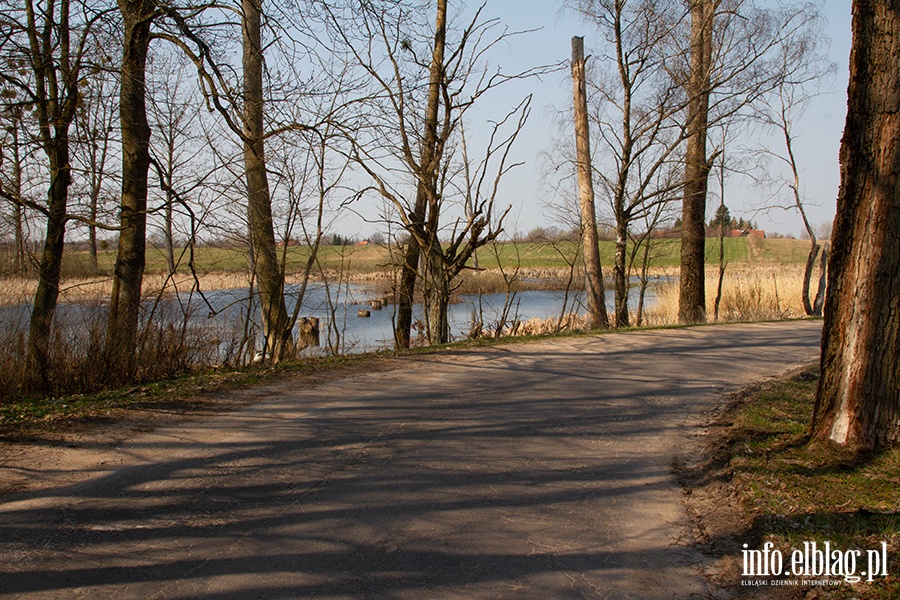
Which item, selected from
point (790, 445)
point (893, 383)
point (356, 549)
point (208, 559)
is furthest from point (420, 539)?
point (893, 383)

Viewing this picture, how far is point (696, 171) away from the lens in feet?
64.5

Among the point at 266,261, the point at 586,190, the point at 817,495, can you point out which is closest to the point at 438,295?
the point at 266,261

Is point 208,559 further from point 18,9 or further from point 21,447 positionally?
point 18,9

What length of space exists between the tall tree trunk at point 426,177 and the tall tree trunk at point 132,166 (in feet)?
17.8

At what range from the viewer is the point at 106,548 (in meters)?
4.12

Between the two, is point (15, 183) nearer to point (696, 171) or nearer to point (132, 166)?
point (132, 166)

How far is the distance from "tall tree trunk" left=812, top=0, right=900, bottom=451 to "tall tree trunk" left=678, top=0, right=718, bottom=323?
13429 millimetres

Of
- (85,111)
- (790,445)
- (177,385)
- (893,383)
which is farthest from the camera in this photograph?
(85,111)

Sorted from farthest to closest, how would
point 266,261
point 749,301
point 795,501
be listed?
1. point 749,301
2. point 266,261
3. point 795,501

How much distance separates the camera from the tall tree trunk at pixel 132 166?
9656 millimetres

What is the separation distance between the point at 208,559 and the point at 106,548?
2.00ft

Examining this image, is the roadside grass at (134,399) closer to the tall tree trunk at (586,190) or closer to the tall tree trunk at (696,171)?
the tall tree trunk at (586,190)

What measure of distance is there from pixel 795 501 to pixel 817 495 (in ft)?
0.60

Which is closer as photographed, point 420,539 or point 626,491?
point 420,539
